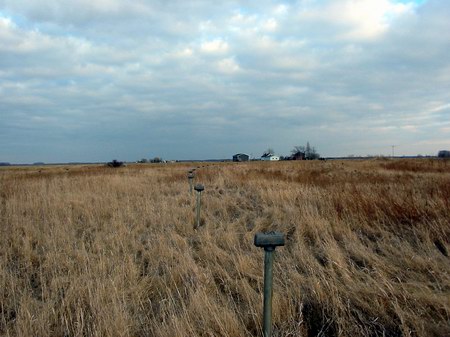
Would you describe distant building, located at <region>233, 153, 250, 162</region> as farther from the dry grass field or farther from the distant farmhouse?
the dry grass field

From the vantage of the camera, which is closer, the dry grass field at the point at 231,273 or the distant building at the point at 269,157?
the dry grass field at the point at 231,273

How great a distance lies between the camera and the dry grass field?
271 cm

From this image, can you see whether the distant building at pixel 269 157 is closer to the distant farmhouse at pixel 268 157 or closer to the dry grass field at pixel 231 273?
the distant farmhouse at pixel 268 157

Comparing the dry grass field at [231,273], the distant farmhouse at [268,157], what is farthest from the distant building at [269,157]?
the dry grass field at [231,273]

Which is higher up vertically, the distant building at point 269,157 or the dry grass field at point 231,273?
the distant building at point 269,157

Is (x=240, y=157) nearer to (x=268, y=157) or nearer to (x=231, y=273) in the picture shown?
(x=268, y=157)

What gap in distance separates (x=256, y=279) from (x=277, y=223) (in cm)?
297

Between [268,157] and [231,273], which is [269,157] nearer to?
[268,157]

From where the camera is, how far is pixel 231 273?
3.94m

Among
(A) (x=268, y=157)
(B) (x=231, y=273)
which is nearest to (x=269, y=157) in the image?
(A) (x=268, y=157)

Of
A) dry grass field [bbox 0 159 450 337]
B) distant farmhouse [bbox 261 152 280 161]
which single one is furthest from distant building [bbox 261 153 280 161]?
dry grass field [bbox 0 159 450 337]

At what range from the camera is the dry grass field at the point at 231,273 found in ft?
8.89

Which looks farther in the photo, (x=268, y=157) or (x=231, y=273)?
(x=268, y=157)

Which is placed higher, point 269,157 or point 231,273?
point 269,157
